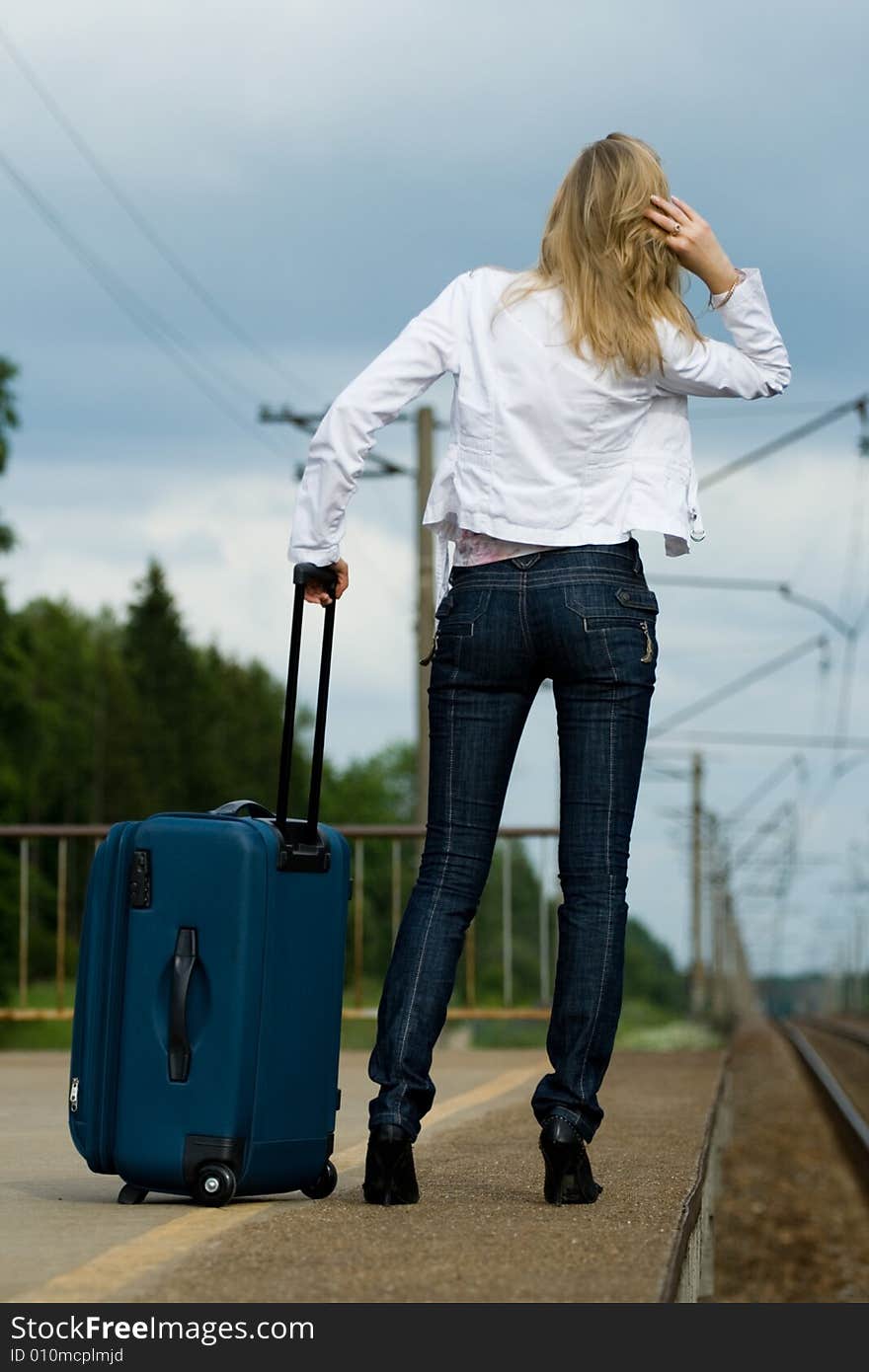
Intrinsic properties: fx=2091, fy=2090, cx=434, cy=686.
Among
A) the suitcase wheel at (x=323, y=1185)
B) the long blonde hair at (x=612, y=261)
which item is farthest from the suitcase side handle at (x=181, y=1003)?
the long blonde hair at (x=612, y=261)

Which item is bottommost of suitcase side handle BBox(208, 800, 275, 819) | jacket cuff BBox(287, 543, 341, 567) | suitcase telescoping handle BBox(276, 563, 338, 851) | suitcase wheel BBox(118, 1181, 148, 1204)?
suitcase wheel BBox(118, 1181, 148, 1204)

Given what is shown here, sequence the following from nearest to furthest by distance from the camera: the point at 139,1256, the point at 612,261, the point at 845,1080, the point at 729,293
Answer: the point at 139,1256
the point at 612,261
the point at 729,293
the point at 845,1080

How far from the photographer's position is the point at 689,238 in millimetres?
4164

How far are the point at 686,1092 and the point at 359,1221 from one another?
4.37 meters

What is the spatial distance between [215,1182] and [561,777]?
1.04 m

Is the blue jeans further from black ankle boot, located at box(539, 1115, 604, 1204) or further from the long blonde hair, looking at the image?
the long blonde hair

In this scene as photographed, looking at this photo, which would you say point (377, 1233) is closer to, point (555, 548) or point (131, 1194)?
point (131, 1194)

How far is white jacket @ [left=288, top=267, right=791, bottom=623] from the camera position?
408cm

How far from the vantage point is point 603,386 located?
412 centimetres

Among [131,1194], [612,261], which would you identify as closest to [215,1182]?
[131,1194]

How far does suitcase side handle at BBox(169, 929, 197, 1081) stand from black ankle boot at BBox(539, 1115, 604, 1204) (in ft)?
2.35

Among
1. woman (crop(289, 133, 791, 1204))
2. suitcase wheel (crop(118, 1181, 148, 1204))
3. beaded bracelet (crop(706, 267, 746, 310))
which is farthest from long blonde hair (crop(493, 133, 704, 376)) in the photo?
suitcase wheel (crop(118, 1181, 148, 1204))

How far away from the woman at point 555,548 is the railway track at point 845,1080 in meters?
10.7
